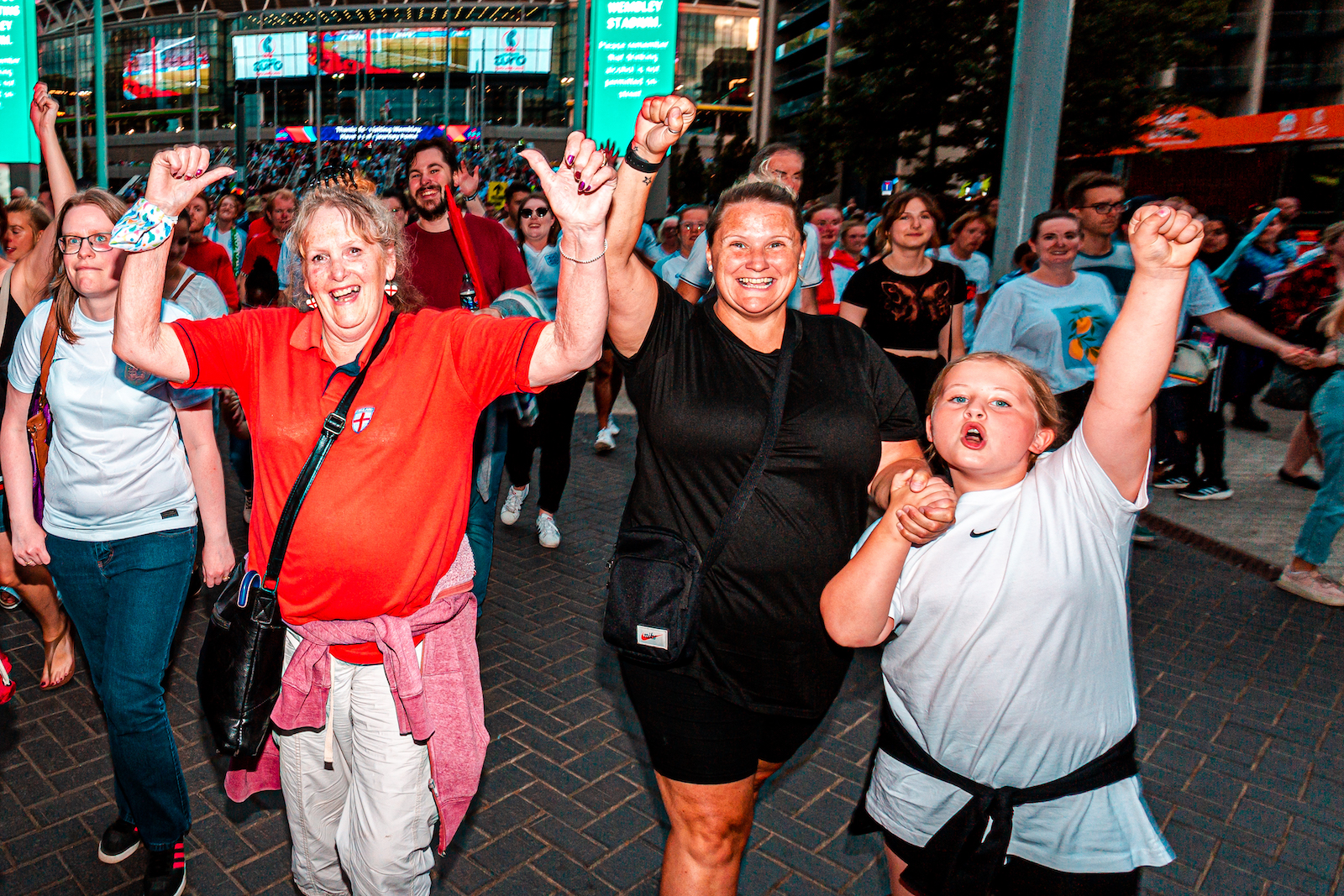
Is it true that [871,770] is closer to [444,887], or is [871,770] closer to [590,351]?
[590,351]

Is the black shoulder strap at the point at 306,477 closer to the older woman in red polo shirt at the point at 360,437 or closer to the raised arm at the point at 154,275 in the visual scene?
the older woman in red polo shirt at the point at 360,437

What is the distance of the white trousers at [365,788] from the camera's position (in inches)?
94.2

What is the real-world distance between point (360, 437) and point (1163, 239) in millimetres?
1765

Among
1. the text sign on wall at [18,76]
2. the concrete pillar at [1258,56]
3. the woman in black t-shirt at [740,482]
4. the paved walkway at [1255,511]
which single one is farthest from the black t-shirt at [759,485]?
the concrete pillar at [1258,56]

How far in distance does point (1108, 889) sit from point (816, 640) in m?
0.82

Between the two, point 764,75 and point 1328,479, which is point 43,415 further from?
point 764,75

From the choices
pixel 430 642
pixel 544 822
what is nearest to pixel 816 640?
pixel 430 642

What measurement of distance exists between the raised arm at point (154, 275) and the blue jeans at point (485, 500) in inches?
80.7

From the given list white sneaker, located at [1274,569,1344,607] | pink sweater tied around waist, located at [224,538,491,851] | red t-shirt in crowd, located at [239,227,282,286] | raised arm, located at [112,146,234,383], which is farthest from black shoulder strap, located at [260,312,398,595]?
red t-shirt in crowd, located at [239,227,282,286]

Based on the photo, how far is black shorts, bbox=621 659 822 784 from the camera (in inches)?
97.7

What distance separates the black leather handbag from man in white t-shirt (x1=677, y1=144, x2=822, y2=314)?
6.87ft

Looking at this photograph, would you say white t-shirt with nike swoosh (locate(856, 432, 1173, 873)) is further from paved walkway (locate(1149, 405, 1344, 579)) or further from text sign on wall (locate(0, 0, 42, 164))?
text sign on wall (locate(0, 0, 42, 164))

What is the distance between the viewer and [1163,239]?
1.89 m

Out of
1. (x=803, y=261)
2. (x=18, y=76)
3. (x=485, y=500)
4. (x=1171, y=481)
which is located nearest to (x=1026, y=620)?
(x=803, y=261)
